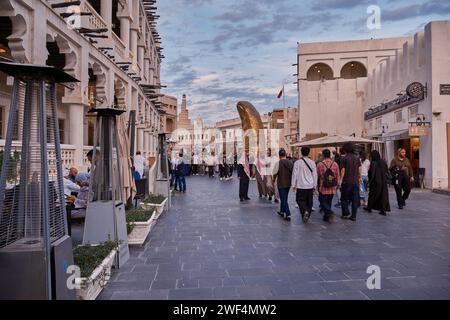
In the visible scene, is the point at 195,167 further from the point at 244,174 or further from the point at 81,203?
the point at 81,203

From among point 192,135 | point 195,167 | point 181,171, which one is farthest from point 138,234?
point 192,135

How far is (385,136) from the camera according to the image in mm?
20359

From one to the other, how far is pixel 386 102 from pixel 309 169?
16146mm

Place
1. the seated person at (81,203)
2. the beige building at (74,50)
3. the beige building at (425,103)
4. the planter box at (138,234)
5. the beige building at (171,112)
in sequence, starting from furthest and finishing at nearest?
the beige building at (171,112) < the beige building at (425,103) < the beige building at (74,50) < the seated person at (81,203) < the planter box at (138,234)

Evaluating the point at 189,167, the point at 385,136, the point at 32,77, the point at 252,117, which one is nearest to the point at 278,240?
the point at 32,77

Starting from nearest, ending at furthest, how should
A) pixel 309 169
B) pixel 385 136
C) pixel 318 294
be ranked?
pixel 318 294
pixel 309 169
pixel 385 136

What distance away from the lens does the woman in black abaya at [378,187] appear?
967cm

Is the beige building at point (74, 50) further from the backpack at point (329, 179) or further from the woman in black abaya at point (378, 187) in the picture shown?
the woman in black abaya at point (378, 187)

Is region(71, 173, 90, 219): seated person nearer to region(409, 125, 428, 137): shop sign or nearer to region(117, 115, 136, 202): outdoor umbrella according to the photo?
region(117, 115, 136, 202): outdoor umbrella

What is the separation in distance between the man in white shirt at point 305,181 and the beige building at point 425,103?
9956 mm

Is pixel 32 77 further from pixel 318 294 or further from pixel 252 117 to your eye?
pixel 252 117

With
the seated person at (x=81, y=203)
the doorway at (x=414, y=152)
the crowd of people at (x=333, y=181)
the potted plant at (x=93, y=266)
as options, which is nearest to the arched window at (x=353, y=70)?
the doorway at (x=414, y=152)

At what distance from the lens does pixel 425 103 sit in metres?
16.6

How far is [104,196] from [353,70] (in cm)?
3301
